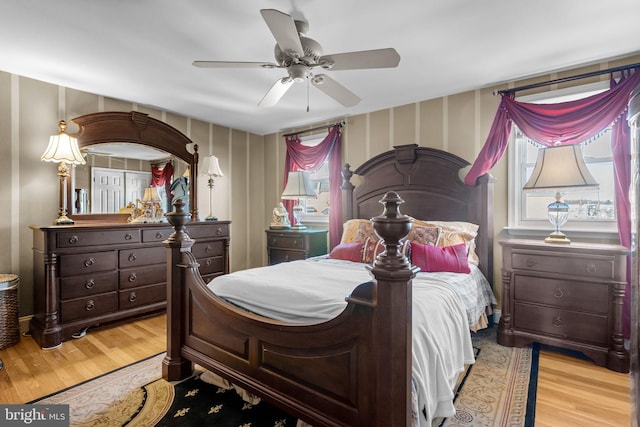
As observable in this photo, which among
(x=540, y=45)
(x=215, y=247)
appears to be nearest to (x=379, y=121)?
(x=540, y=45)

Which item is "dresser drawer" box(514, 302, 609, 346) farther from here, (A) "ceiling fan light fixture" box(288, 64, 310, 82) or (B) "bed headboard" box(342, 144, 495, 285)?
(A) "ceiling fan light fixture" box(288, 64, 310, 82)

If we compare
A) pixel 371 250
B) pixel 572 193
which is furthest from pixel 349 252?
pixel 572 193

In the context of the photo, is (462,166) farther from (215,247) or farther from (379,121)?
(215,247)

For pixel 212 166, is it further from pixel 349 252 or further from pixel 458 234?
pixel 458 234

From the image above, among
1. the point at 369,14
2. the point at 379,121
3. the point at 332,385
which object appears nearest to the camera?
the point at 332,385

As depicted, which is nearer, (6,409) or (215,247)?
(6,409)

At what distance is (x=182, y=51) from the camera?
8.04 ft

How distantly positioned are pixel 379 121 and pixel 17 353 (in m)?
4.12

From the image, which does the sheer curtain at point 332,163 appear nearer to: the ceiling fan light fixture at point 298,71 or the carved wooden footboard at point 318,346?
the ceiling fan light fixture at point 298,71

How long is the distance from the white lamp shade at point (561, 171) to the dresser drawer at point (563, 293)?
2.39 feet

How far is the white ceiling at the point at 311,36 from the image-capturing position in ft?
6.34

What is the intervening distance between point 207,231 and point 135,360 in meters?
1.71

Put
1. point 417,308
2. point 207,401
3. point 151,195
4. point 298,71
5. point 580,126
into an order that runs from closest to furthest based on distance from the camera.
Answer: point 417,308
point 207,401
point 298,71
point 580,126
point 151,195

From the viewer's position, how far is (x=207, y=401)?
6.17ft
